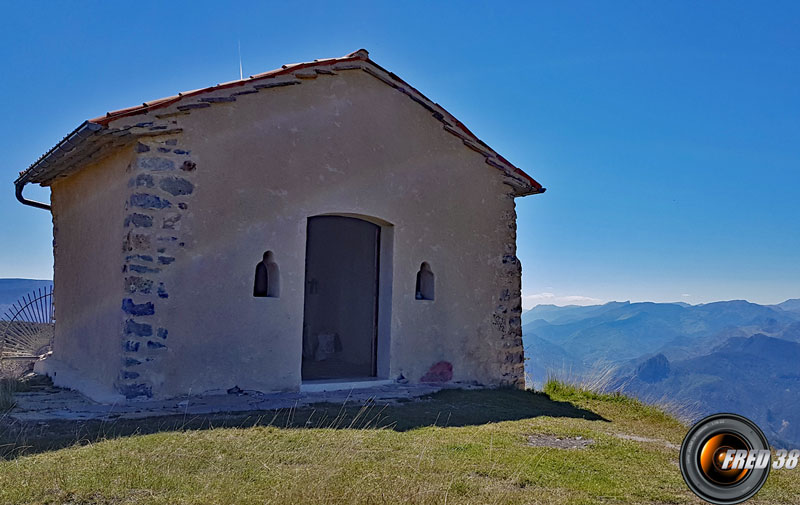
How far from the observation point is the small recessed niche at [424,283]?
9.62 m

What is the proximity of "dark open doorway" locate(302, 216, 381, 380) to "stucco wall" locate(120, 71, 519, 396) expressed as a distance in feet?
9.31

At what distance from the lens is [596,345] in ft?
519

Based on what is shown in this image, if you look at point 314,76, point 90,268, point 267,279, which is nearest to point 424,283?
point 267,279

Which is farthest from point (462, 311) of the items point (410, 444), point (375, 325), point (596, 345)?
point (596, 345)

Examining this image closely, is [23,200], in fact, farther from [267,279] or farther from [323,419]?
[323,419]

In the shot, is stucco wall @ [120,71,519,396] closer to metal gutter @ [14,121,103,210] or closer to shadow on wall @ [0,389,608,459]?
metal gutter @ [14,121,103,210]

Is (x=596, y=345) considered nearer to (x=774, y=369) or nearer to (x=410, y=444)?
(x=774, y=369)

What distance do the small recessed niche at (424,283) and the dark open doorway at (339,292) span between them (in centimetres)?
263

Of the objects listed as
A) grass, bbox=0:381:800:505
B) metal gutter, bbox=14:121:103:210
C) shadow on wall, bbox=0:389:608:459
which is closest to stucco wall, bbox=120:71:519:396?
metal gutter, bbox=14:121:103:210

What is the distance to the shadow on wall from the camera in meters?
5.34

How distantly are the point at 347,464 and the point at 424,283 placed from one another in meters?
5.36

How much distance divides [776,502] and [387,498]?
2.74m

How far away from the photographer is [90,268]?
344 inches

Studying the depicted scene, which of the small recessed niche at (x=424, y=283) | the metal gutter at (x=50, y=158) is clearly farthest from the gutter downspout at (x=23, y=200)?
the small recessed niche at (x=424, y=283)
